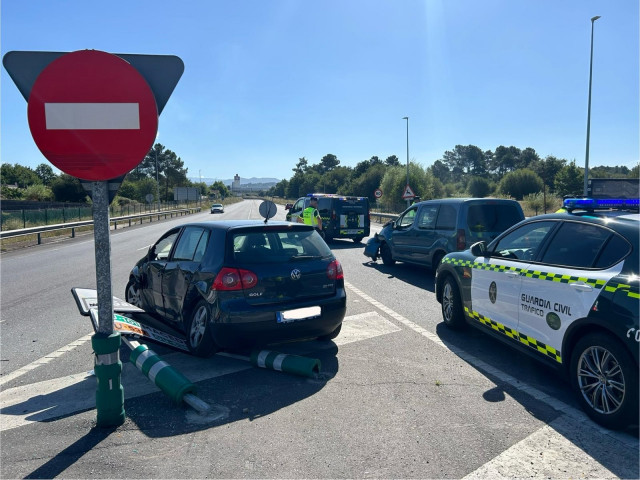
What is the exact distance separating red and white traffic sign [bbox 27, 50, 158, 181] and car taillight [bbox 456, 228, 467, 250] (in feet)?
25.0

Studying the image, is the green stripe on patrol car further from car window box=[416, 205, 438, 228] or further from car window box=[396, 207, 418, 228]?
car window box=[396, 207, 418, 228]

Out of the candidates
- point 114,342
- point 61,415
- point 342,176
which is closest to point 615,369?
point 114,342

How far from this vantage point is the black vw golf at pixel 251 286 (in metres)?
5.04

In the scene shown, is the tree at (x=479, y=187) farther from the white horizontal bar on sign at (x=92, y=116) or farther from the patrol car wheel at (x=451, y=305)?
the white horizontal bar on sign at (x=92, y=116)

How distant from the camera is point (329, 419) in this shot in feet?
12.9

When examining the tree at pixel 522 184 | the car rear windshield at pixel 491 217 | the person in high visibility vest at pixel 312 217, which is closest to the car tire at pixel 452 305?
the car rear windshield at pixel 491 217

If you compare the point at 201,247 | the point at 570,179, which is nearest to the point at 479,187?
the point at 570,179

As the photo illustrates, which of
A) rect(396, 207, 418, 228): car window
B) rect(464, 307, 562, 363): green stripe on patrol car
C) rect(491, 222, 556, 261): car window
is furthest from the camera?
rect(396, 207, 418, 228): car window

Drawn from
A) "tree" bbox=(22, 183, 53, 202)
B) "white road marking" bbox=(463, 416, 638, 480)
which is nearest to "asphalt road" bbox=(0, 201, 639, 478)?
"white road marking" bbox=(463, 416, 638, 480)

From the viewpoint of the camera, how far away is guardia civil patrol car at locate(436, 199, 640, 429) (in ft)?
11.8

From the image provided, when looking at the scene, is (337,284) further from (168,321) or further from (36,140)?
(36,140)

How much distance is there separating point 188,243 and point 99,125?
270 centimetres

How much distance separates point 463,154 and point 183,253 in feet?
492

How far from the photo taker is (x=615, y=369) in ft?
12.0
